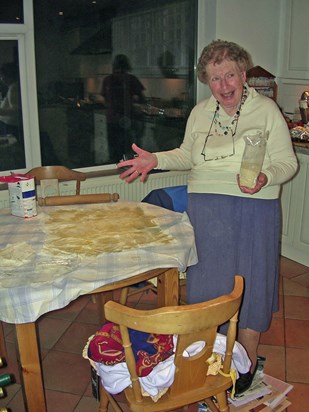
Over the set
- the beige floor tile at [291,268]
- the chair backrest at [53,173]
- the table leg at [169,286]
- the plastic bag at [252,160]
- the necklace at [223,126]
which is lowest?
the beige floor tile at [291,268]

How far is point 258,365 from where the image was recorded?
6.12 ft

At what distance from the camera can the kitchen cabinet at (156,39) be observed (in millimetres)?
3383

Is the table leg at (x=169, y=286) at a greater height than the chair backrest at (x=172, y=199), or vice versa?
the chair backrest at (x=172, y=199)

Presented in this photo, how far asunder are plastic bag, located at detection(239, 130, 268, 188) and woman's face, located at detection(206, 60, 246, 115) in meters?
0.19

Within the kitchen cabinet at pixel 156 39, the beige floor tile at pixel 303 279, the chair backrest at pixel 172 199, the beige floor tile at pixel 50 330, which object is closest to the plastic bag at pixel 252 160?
the chair backrest at pixel 172 199

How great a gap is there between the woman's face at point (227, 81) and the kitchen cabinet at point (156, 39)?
1781 mm

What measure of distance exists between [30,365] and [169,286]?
56 centimetres

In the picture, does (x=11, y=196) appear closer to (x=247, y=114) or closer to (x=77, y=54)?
(x=247, y=114)

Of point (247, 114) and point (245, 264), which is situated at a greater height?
point (247, 114)

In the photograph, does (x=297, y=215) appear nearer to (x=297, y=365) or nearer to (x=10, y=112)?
(x=297, y=365)

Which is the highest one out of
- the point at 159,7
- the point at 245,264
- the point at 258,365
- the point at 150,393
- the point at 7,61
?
the point at 159,7

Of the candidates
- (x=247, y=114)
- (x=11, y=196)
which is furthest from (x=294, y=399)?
(x=11, y=196)

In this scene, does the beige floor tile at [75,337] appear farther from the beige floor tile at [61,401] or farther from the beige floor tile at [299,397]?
the beige floor tile at [299,397]

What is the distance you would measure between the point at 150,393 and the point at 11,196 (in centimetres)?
101
